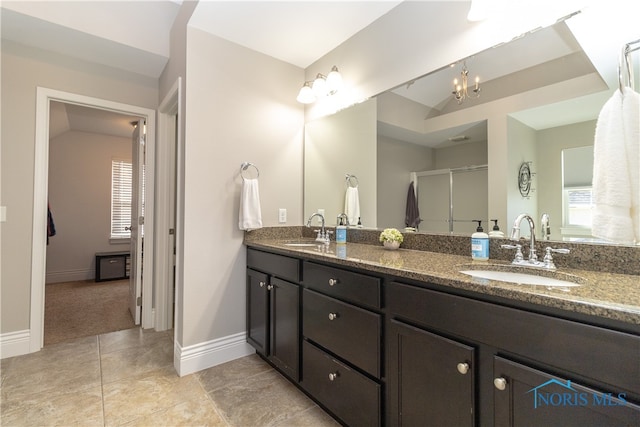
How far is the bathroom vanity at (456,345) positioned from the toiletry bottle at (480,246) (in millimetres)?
75

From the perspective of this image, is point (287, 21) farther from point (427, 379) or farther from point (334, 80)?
point (427, 379)

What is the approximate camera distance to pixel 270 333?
1.94 metres

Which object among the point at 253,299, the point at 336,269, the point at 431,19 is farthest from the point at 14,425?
the point at 431,19

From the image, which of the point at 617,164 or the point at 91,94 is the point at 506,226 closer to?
the point at 617,164

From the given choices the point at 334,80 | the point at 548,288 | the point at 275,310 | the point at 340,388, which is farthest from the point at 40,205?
the point at 548,288

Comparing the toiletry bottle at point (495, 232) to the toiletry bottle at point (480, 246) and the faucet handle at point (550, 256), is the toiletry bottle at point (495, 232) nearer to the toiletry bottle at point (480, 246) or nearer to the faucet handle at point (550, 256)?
the toiletry bottle at point (480, 246)

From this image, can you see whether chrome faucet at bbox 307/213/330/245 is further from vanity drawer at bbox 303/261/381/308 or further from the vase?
vanity drawer at bbox 303/261/381/308

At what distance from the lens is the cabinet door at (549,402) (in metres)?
0.67

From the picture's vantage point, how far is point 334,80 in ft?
7.34

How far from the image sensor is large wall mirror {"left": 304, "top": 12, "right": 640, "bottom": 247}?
1251 mm

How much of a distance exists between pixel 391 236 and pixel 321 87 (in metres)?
1.35

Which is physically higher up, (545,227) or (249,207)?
(249,207)

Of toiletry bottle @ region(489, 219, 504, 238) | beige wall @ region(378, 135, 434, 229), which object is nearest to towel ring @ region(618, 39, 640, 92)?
toiletry bottle @ region(489, 219, 504, 238)

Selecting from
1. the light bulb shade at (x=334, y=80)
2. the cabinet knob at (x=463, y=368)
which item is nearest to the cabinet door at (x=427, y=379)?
the cabinet knob at (x=463, y=368)
